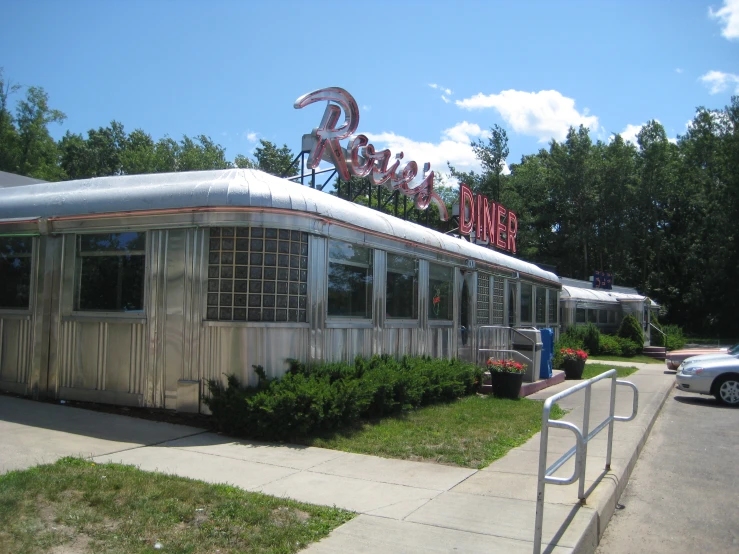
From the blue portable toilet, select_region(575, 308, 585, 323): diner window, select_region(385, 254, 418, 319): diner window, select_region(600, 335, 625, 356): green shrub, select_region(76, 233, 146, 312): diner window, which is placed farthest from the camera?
select_region(575, 308, 585, 323): diner window

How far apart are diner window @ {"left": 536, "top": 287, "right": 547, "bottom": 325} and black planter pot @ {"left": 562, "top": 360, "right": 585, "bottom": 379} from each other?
9.92ft

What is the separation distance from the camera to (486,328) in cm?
1594

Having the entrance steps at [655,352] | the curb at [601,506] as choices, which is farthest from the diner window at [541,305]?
the curb at [601,506]

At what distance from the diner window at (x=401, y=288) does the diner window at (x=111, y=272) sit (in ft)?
14.1

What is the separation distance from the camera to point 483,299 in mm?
15914

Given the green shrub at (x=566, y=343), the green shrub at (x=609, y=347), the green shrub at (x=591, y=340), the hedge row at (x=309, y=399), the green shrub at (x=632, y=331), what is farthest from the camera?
the green shrub at (x=632, y=331)

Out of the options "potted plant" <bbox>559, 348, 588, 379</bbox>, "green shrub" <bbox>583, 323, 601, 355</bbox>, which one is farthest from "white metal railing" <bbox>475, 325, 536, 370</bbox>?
"green shrub" <bbox>583, 323, 601, 355</bbox>

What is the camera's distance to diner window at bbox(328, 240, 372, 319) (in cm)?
993

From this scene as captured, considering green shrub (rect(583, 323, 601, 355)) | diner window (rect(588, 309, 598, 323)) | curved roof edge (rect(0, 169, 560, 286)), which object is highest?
curved roof edge (rect(0, 169, 560, 286))

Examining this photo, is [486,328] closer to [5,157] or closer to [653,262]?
[5,157]

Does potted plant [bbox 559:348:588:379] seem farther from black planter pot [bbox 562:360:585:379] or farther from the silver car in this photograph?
the silver car

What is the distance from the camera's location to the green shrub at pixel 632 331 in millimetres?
31406

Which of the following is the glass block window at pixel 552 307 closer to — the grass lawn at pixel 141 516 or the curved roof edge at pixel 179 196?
the curved roof edge at pixel 179 196

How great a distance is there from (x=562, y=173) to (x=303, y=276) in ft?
156
